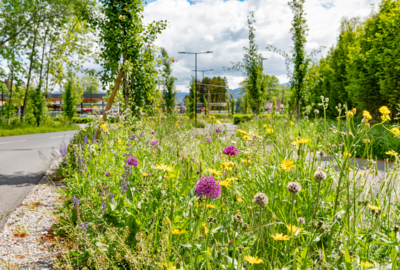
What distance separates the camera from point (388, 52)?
9.78 m

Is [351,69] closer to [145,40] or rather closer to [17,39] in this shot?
[145,40]

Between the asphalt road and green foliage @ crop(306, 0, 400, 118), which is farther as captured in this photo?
green foliage @ crop(306, 0, 400, 118)

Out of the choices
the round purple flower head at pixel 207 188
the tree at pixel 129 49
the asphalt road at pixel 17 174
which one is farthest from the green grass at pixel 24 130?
the round purple flower head at pixel 207 188

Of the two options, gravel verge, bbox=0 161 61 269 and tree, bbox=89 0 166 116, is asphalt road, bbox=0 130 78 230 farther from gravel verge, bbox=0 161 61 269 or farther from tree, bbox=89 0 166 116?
tree, bbox=89 0 166 116

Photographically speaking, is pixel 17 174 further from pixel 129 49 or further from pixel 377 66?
pixel 377 66

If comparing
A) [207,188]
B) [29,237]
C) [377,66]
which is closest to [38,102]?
[29,237]

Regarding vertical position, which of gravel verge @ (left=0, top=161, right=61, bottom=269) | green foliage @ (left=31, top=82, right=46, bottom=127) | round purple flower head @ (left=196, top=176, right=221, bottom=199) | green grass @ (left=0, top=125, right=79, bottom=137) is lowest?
gravel verge @ (left=0, top=161, right=61, bottom=269)

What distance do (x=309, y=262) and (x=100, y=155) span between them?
321 centimetres

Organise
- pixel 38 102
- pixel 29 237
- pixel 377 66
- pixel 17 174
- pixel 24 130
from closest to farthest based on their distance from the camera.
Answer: pixel 29 237
pixel 17 174
pixel 377 66
pixel 24 130
pixel 38 102

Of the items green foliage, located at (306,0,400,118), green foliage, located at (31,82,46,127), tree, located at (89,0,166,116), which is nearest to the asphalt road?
tree, located at (89,0,166,116)

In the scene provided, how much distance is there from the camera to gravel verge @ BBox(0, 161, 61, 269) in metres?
2.47

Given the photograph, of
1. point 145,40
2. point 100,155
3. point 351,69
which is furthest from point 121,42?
point 351,69

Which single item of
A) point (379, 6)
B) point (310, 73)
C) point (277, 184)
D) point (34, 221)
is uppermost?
point (379, 6)

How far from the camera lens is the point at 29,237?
9.67 feet
